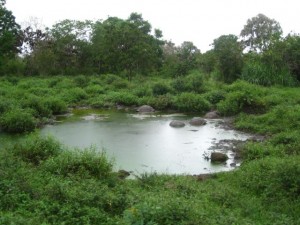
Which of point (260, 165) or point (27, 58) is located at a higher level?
point (27, 58)

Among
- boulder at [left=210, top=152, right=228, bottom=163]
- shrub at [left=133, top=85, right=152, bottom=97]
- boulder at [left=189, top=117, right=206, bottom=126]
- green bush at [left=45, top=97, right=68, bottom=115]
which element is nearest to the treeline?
shrub at [left=133, top=85, right=152, bottom=97]

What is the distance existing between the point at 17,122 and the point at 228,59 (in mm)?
16318

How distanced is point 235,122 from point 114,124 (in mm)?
5339

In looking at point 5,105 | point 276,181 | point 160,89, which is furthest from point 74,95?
point 276,181

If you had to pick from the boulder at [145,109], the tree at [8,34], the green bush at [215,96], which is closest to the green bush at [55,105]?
Result: the boulder at [145,109]

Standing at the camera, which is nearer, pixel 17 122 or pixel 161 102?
pixel 17 122

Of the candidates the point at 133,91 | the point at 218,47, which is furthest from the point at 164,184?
the point at 218,47

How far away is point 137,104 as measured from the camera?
2322 cm

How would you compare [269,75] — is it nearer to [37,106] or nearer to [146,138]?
[146,138]

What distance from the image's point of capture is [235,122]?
17.4 m

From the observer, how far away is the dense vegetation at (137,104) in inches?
253

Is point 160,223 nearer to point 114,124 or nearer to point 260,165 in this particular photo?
point 260,165

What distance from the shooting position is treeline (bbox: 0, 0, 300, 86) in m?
25.3

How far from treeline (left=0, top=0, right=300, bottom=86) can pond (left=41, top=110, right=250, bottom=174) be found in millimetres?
8416
